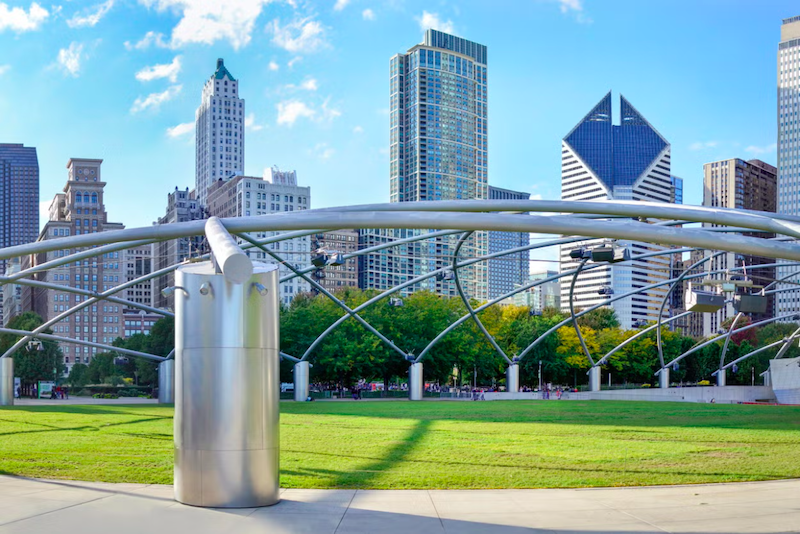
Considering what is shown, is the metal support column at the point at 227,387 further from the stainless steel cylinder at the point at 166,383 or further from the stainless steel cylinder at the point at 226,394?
the stainless steel cylinder at the point at 166,383

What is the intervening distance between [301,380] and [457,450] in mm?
39269

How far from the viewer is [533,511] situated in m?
13.7

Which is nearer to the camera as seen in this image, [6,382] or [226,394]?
[226,394]

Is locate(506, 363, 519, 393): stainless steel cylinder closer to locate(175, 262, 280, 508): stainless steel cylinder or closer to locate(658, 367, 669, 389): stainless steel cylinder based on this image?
locate(658, 367, 669, 389): stainless steel cylinder

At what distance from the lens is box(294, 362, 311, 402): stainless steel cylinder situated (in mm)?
60588

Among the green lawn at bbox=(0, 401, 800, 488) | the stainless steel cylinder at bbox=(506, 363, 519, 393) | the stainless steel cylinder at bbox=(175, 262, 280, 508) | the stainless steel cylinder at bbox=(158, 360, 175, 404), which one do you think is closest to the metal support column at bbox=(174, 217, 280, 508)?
the stainless steel cylinder at bbox=(175, 262, 280, 508)

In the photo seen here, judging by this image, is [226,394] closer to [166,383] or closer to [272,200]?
[166,383]

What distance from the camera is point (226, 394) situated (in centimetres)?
1392

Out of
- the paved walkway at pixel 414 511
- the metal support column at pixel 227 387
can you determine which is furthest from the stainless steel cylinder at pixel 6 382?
the metal support column at pixel 227 387

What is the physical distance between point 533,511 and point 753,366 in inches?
4232

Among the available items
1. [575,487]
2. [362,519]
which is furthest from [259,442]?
[575,487]

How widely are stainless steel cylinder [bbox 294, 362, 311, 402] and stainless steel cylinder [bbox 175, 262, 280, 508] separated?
46453 millimetres

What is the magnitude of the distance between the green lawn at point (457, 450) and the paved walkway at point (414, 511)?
3.59ft

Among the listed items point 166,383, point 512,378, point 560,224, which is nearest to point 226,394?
point 560,224
